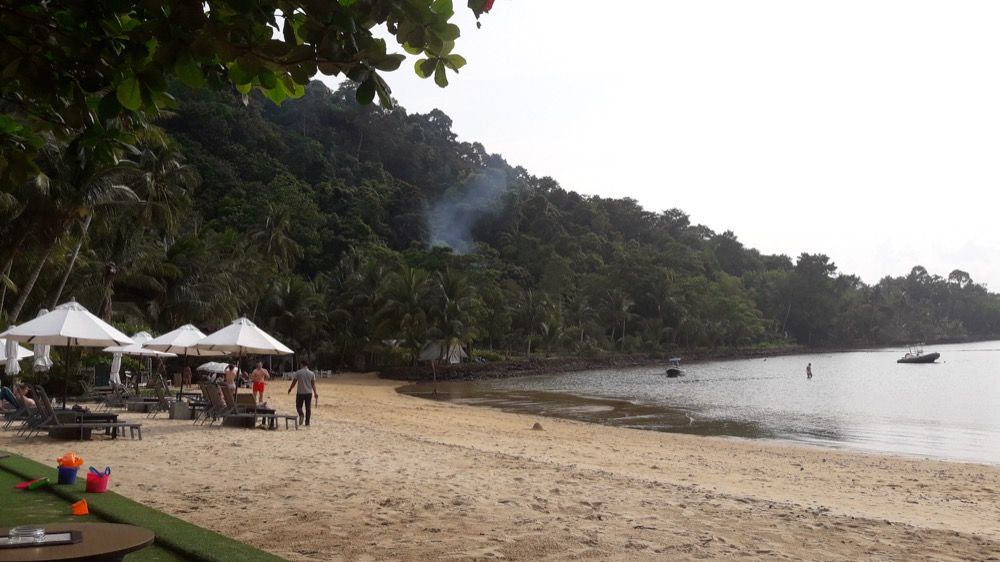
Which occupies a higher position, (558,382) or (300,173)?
(300,173)

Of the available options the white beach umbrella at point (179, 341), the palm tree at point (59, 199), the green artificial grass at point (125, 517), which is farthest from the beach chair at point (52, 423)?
the palm tree at point (59, 199)

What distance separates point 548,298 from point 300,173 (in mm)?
26058

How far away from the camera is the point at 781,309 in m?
116

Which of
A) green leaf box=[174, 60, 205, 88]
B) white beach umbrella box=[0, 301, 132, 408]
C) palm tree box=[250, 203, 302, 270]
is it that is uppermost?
palm tree box=[250, 203, 302, 270]

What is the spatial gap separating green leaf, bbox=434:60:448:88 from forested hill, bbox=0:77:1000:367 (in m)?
1.77

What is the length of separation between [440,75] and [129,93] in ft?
4.17

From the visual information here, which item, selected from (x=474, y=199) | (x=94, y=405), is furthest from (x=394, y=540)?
(x=474, y=199)

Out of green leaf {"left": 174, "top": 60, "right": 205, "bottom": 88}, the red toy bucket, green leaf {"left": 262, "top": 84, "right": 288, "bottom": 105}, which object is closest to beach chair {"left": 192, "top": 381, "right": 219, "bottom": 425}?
Answer: the red toy bucket

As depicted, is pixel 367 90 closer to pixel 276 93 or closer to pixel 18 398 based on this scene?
pixel 276 93

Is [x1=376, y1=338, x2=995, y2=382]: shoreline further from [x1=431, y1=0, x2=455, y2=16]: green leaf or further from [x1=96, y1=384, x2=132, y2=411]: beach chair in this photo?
[x1=431, y1=0, x2=455, y2=16]: green leaf

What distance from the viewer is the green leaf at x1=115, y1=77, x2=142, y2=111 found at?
3166 mm

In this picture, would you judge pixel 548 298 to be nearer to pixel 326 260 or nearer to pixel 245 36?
pixel 326 260

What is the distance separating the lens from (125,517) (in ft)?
19.8

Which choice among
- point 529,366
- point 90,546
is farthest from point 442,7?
point 529,366
